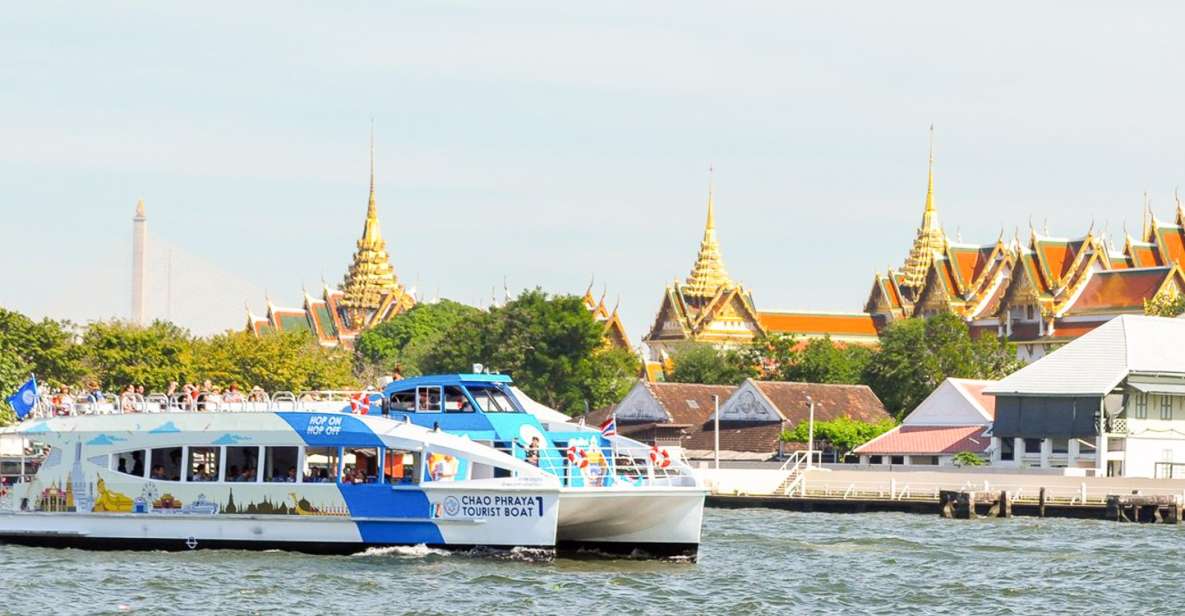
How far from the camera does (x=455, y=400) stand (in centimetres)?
3412

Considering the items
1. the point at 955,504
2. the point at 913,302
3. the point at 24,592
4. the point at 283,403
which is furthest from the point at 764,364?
the point at 24,592

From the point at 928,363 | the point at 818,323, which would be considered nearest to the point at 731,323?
the point at 818,323

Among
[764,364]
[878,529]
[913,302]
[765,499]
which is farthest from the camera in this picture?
[913,302]

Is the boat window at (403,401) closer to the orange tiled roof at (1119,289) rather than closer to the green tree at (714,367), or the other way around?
the green tree at (714,367)

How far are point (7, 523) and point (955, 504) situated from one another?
23.3 metres

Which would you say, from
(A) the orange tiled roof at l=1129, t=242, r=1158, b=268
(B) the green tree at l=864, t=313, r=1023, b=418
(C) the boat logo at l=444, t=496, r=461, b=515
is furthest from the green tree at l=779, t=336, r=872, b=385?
(C) the boat logo at l=444, t=496, r=461, b=515

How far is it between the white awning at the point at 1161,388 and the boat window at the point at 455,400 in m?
32.6

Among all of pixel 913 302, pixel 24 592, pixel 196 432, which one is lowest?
pixel 24 592

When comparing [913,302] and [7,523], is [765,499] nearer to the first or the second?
[7,523]

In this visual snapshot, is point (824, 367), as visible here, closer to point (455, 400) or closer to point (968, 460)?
point (968, 460)

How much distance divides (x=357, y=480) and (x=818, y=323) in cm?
9985

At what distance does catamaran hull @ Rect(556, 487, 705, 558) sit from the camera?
32688 millimetres

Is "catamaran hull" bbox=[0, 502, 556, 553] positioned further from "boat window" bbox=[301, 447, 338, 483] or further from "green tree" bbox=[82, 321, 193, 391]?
"green tree" bbox=[82, 321, 193, 391]

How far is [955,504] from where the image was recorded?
169 feet
